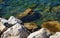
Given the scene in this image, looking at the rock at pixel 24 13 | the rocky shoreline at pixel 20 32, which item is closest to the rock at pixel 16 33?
the rocky shoreline at pixel 20 32

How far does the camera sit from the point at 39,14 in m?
12.1

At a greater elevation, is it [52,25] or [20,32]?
[52,25]

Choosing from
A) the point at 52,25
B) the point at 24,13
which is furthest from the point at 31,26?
the point at 24,13

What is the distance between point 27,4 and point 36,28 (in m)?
3.07

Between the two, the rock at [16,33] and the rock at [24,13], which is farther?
the rock at [24,13]

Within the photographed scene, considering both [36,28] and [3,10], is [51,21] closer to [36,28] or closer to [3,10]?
[36,28]

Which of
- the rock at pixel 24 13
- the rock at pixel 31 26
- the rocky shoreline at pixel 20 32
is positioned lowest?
the rocky shoreline at pixel 20 32

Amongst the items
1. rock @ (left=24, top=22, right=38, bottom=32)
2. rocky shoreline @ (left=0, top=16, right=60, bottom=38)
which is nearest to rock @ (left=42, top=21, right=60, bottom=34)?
rock @ (left=24, top=22, right=38, bottom=32)

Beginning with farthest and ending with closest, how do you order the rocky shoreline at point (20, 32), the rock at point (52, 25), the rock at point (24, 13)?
the rock at point (24, 13) < the rock at point (52, 25) < the rocky shoreline at point (20, 32)

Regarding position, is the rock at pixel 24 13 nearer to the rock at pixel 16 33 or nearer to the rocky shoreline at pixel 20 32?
the rocky shoreline at pixel 20 32

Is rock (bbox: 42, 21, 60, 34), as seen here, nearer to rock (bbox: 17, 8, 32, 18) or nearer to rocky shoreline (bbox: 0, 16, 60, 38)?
rocky shoreline (bbox: 0, 16, 60, 38)

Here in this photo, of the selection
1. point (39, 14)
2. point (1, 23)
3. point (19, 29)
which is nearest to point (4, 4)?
point (39, 14)

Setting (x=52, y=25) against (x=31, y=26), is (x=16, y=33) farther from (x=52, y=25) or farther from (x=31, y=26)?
(x=52, y=25)

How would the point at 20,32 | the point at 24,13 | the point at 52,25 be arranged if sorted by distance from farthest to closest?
the point at 24,13 < the point at 52,25 < the point at 20,32
